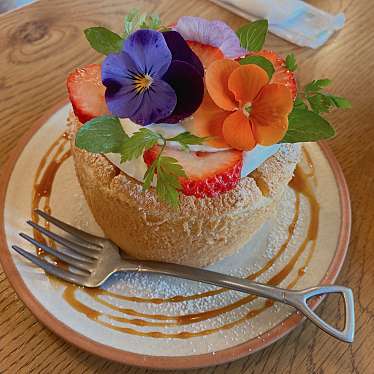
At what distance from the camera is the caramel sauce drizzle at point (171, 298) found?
3.39ft

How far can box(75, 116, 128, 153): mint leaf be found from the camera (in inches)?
36.6

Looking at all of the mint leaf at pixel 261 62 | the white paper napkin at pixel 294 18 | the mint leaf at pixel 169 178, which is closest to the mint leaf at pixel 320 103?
the mint leaf at pixel 261 62

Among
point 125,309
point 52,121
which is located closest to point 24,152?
point 52,121

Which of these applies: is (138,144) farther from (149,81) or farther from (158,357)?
(158,357)

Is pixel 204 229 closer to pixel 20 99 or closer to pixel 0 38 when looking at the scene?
pixel 20 99

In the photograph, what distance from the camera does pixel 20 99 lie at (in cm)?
153

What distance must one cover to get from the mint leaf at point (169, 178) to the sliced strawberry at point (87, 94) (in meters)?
0.20

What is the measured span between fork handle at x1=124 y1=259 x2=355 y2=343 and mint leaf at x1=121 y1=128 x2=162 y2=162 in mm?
299

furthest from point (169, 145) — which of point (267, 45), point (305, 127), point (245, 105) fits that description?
point (267, 45)

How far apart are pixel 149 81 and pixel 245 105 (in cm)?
19

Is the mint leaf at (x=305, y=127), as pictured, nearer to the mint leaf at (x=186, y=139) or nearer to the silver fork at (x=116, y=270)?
the mint leaf at (x=186, y=139)

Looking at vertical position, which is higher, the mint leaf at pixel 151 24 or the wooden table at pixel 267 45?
the mint leaf at pixel 151 24

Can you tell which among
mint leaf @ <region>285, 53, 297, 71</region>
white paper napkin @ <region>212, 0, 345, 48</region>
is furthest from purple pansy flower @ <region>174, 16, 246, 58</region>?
white paper napkin @ <region>212, 0, 345, 48</region>

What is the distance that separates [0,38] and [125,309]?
111 cm
